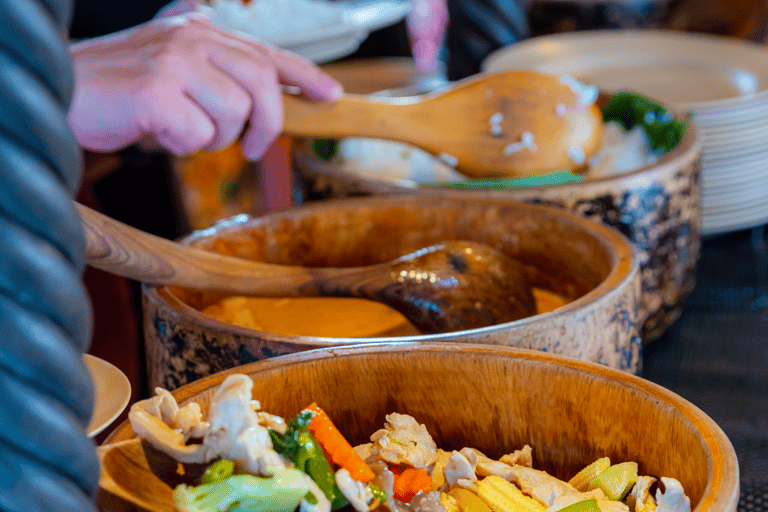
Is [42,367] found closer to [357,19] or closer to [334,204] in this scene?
[334,204]

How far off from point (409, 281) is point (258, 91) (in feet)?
0.72

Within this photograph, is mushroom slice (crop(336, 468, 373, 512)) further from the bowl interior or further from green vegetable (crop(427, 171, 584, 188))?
green vegetable (crop(427, 171, 584, 188))

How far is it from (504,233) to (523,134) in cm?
14

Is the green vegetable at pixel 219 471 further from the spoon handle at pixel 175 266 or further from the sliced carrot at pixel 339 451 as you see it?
the spoon handle at pixel 175 266

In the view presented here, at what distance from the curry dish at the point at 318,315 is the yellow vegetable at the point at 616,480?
0.73 feet

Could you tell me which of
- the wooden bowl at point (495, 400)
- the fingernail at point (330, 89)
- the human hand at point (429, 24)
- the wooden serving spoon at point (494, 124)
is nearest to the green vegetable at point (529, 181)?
the wooden serving spoon at point (494, 124)

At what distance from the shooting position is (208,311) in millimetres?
549

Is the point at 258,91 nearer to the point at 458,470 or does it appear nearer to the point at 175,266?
the point at 175,266

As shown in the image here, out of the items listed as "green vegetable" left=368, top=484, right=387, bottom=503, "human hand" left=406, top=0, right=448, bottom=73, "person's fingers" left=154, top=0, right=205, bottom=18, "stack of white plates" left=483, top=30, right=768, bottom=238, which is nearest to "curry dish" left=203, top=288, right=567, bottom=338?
"green vegetable" left=368, top=484, right=387, bottom=503

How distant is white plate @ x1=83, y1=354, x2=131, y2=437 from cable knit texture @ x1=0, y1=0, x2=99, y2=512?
13cm

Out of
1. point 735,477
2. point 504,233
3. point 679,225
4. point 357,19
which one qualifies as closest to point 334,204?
point 504,233

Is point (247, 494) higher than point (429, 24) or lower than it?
higher

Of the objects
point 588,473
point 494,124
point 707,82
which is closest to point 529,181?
point 494,124

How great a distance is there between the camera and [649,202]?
63 centimetres
